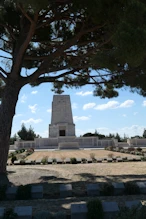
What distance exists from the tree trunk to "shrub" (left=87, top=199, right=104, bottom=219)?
4530 mm

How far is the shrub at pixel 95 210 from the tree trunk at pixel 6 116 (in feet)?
14.9

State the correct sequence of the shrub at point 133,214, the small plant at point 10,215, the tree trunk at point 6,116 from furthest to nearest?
1. the tree trunk at point 6,116
2. the small plant at point 10,215
3. the shrub at point 133,214

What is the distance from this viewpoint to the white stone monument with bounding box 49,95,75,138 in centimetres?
3628

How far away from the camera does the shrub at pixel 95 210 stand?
4029 mm

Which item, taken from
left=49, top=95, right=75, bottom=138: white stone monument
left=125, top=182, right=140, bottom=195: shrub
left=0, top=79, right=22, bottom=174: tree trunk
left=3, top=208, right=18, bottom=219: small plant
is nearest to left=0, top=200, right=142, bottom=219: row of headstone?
left=3, top=208, right=18, bottom=219: small plant

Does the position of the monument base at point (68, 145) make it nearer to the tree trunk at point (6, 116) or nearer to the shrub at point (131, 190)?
the tree trunk at point (6, 116)

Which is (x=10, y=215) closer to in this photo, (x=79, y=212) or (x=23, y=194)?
(x=79, y=212)

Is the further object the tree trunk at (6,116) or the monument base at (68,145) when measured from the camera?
the monument base at (68,145)

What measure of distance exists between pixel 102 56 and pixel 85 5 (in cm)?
174

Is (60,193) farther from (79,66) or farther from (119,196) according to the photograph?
(79,66)

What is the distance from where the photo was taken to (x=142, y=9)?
206 inches

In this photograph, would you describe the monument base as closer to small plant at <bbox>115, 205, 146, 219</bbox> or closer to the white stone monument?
the white stone monument

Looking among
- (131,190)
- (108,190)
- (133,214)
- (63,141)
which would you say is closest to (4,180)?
(108,190)

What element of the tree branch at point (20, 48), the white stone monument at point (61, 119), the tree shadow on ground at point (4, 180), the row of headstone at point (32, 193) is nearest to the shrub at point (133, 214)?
the row of headstone at point (32, 193)
